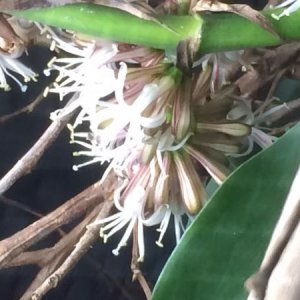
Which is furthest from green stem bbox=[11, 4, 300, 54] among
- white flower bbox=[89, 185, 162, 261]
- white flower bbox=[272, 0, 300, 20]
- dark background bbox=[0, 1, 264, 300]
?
dark background bbox=[0, 1, 264, 300]

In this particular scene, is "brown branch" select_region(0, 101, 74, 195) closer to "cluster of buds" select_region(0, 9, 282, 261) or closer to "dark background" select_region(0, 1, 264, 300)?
"cluster of buds" select_region(0, 9, 282, 261)

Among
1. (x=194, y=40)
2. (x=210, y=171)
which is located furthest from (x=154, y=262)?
(x=194, y=40)

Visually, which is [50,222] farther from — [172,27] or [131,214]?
[172,27]

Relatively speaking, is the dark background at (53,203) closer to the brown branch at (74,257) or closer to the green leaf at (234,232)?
the brown branch at (74,257)

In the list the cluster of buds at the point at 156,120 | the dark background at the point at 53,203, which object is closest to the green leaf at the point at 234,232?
the cluster of buds at the point at 156,120

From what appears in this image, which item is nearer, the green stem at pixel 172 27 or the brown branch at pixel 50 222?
the green stem at pixel 172 27

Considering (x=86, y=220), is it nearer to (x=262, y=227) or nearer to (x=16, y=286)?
(x=262, y=227)

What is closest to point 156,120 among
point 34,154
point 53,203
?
point 34,154
